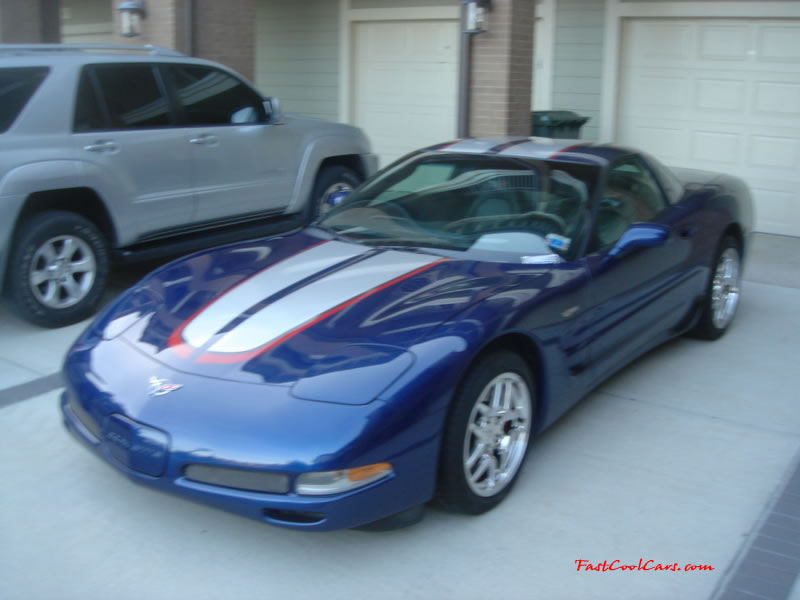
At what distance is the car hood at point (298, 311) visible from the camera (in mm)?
3297

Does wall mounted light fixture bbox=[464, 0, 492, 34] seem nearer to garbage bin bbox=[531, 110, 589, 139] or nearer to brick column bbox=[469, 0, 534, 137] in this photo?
brick column bbox=[469, 0, 534, 137]

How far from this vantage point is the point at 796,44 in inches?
346

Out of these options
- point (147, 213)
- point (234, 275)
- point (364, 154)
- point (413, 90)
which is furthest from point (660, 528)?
point (413, 90)

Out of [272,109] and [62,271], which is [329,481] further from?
[272,109]

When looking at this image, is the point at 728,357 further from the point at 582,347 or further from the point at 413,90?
the point at 413,90

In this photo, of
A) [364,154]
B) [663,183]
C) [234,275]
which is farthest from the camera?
[364,154]

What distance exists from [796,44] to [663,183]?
4539mm

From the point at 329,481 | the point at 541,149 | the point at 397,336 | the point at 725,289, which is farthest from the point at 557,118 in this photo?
the point at 329,481

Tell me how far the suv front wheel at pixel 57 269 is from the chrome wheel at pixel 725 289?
13.9 feet

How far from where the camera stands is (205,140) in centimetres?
696

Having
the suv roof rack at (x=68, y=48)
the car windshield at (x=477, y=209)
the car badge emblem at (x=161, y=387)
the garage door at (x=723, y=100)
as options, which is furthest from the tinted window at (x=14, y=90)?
the garage door at (x=723, y=100)

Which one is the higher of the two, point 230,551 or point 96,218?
point 96,218

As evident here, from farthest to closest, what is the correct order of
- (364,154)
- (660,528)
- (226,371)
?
(364,154)
(660,528)
(226,371)

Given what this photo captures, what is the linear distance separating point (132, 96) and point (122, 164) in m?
0.60
